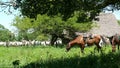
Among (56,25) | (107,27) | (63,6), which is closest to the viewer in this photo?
(63,6)

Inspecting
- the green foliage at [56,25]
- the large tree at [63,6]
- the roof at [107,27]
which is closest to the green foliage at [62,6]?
the large tree at [63,6]

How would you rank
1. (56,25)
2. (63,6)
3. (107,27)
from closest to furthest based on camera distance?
(63,6) < (56,25) < (107,27)

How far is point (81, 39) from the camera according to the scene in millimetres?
32781

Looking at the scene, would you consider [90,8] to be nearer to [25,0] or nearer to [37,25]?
[25,0]

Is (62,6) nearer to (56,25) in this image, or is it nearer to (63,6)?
(63,6)

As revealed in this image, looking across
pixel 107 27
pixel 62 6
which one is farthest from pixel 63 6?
pixel 107 27

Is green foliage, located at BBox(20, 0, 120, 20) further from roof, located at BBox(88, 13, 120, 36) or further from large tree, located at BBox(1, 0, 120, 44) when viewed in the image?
roof, located at BBox(88, 13, 120, 36)

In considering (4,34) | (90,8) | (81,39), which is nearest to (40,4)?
(90,8)

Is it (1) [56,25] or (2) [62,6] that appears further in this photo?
(1) [56,25]

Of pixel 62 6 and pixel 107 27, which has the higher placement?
pixel 62 6

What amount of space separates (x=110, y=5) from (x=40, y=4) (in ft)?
9.60

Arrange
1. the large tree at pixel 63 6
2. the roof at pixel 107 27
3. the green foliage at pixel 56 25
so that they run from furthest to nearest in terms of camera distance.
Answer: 1. the roof at pixel 107 27
2. the green foliage at pixel 56 25
3. the large tree at pixel 63 6

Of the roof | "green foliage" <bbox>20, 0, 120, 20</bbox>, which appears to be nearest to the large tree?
"green foliage" <bbox>20, 0, 120, 20</bbox>

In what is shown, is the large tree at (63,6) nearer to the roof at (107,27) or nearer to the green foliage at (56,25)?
the green foliage at (56,25)
